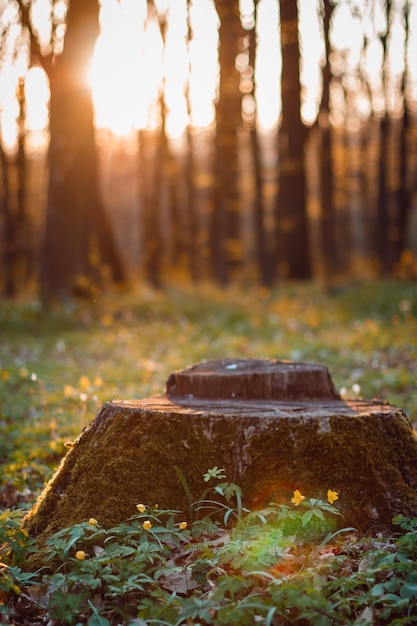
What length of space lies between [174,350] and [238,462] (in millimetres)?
7857

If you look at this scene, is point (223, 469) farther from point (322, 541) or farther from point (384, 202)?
point (384, 202)

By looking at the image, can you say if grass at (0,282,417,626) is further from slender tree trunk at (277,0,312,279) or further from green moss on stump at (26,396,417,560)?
slender tree trunk at (277,0,312,279)

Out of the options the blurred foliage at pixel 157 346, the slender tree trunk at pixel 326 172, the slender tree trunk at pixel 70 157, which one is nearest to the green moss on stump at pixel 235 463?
the blurred foliage at pixel 157 346

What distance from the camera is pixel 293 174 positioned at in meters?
20.7

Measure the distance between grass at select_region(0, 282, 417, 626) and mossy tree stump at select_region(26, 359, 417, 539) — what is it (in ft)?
1.06

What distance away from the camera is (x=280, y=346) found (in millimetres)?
11242

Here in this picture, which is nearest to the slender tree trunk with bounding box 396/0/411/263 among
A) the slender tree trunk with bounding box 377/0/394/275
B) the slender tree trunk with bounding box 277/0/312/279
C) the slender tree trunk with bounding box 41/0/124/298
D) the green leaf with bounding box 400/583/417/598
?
the slender tree trunk with bounding box 377/0/394/275

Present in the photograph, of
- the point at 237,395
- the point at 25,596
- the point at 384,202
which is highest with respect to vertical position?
the point at 384,202

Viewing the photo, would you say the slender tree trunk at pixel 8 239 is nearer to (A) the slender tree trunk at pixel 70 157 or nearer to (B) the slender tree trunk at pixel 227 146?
(A) the slender tree trunk at pixel 70 157

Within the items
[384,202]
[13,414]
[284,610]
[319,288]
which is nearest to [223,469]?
[284,610]

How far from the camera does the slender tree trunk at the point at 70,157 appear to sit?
15078 mm

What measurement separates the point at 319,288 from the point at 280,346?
24.5ft

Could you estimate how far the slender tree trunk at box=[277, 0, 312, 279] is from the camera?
19312mm

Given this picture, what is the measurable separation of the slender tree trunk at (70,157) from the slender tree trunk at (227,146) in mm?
3227
